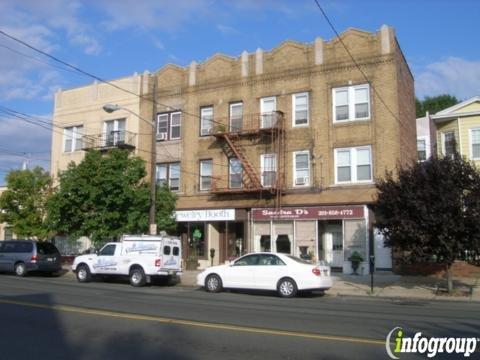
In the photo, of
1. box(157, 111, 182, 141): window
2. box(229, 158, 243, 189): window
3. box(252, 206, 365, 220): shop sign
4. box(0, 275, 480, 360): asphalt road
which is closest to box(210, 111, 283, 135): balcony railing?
box(229, 158, 243, 189): window

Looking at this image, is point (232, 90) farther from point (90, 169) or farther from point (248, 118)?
point (90, 169)

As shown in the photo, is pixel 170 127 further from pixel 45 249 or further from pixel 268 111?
pixel 45 249

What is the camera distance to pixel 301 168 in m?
27.1

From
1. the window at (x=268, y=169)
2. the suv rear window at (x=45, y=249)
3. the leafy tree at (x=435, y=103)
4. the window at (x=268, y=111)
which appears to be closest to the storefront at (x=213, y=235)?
the window at (x=268, y=169)

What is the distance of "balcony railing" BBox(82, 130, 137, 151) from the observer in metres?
31.9

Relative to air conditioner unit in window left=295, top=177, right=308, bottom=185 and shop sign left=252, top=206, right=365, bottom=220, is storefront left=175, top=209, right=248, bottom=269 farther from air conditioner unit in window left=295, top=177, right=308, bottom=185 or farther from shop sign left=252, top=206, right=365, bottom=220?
air conditioner unit in window left=295, top=177, right=308, bottom=185

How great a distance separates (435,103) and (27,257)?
40518 mm

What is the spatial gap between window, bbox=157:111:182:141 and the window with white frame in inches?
95.7

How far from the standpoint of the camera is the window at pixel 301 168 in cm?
2681

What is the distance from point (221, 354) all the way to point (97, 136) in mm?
27643

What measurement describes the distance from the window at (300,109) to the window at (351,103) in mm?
1534

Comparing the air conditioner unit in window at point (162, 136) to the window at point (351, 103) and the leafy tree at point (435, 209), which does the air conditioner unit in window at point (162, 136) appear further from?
the leafy tree at point (435, 209)

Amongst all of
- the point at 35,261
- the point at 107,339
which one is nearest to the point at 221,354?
the point at 107,339

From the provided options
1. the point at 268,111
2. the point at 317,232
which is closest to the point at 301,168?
the point at 317,232
